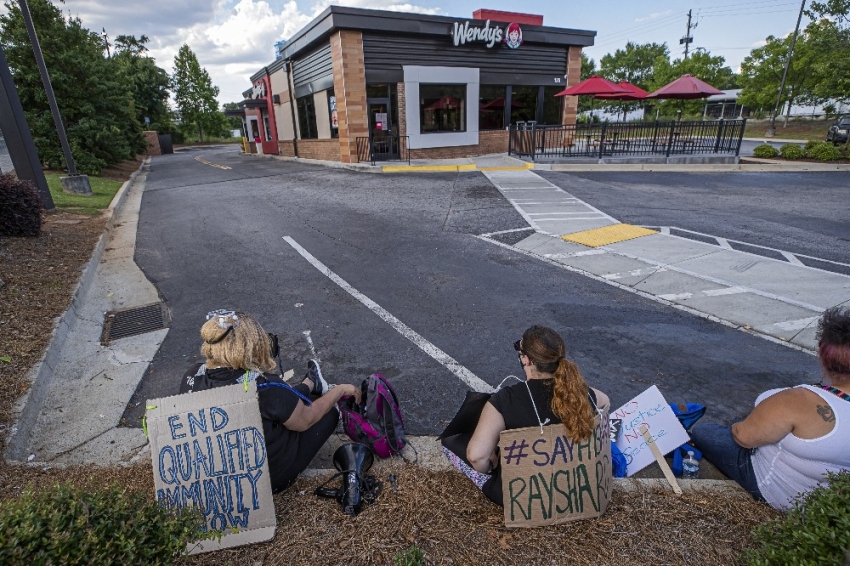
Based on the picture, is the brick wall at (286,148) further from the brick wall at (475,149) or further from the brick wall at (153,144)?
the brick wall at (153,144)

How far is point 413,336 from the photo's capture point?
479cm

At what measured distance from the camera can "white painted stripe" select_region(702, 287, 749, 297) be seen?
18.4 ft

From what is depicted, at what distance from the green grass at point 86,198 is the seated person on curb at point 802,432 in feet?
41.2

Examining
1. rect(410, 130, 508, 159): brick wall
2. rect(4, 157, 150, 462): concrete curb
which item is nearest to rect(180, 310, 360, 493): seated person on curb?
rect(4, 157, 150, 462): concrete curb

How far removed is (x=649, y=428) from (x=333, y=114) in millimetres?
19739

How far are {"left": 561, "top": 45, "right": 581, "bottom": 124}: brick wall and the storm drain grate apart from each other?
863 inches

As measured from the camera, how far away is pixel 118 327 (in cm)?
526

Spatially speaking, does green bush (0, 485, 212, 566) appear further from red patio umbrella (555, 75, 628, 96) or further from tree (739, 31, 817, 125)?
tree (739, 31, 817, 125)

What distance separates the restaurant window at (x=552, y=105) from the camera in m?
22.5

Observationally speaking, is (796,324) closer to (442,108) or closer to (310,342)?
(310,342)

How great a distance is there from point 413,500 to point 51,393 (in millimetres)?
3376

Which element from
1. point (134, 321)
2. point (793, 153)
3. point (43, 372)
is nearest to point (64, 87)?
point (134, 321)

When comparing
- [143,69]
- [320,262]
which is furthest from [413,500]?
[143,69]

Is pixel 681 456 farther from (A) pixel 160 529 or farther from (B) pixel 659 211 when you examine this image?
(B) pixel 659 211
